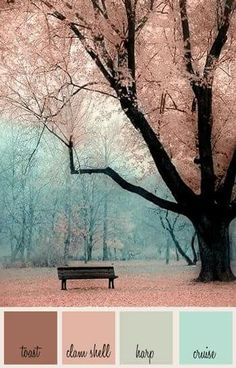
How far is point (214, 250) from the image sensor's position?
473cm

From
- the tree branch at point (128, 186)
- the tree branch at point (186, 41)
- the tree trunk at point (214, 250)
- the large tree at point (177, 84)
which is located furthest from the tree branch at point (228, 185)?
the tree branch at point (186, 41)

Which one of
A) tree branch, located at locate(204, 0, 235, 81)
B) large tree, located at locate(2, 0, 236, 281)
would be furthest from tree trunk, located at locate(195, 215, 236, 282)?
tree branch, located at locate(204, 0, 235, 81)

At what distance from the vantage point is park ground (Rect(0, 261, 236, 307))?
4523mm

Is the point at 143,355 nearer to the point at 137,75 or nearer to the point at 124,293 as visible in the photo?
the point at 124,293

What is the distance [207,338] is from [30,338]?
3.94 ft

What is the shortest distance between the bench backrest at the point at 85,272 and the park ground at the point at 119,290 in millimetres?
35

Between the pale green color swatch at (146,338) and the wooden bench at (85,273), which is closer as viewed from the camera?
the pale green color swatch at (146,338)

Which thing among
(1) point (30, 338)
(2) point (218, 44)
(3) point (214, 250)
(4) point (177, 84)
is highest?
(2) point (218, 44)

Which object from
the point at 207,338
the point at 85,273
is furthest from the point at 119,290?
the point at 207,338

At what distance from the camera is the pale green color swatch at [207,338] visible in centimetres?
441

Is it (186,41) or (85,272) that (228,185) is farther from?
(85,272)

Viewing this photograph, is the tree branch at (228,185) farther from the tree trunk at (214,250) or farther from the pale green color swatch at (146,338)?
Answer: the pale green color swatch at (146,338)

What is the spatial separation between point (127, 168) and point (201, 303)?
1078 mm

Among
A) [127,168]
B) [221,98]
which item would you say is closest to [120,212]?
[127,168]
